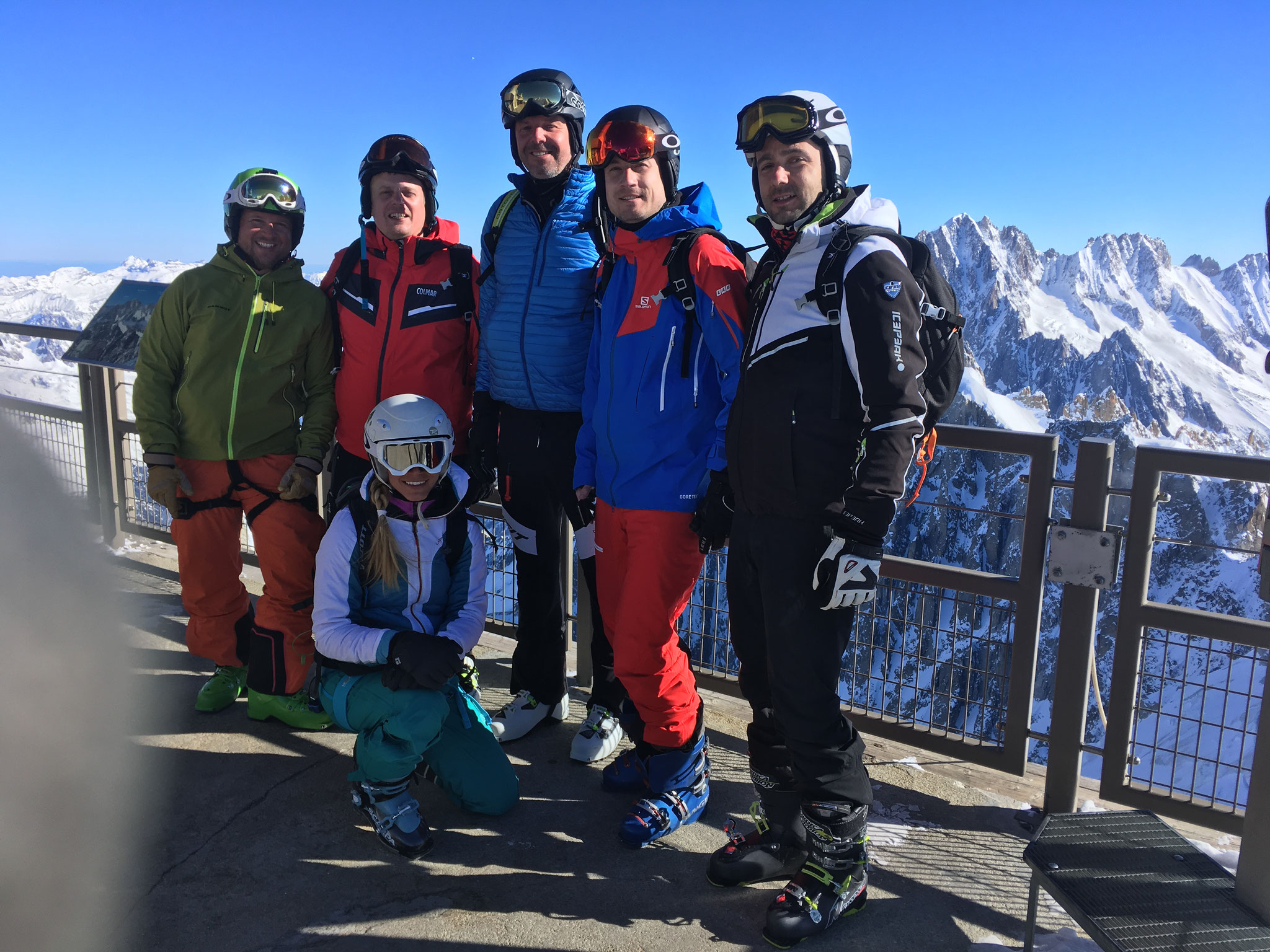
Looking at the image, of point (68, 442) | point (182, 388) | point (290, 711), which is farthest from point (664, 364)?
point (68, 442)

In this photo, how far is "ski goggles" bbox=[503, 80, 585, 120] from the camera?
10.9 ft

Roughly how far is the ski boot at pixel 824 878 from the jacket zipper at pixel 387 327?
2.41 m

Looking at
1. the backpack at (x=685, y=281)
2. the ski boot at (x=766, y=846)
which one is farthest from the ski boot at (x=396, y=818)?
the backpack at (x=685, y=281)

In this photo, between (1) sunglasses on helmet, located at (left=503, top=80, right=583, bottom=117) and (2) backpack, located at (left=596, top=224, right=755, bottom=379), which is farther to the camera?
(1) sunglasses on helmet, located at (left=503, top=80, right=583, bottom=117)

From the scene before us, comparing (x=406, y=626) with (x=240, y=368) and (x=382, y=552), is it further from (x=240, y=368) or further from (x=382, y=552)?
(x=240, y=368)

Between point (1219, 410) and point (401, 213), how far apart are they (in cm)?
21286

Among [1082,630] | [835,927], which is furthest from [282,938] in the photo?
[1082,630]

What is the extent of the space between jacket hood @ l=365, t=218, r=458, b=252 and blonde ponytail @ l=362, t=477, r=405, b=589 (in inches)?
45.9

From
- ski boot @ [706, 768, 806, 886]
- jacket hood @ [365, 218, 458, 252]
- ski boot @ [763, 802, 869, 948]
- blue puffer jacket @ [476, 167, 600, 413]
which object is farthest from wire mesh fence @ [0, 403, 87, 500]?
ski boot @ [763, 802, 869, 948]

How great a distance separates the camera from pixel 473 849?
9.64 feet

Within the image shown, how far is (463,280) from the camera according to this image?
3.65m

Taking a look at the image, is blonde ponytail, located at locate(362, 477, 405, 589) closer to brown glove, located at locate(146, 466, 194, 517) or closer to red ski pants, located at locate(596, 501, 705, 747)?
red ski pants, located at locate(596, 501, 705, 747)

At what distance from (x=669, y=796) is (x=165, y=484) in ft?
8.50

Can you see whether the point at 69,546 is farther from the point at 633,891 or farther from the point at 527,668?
the point at 527,668
